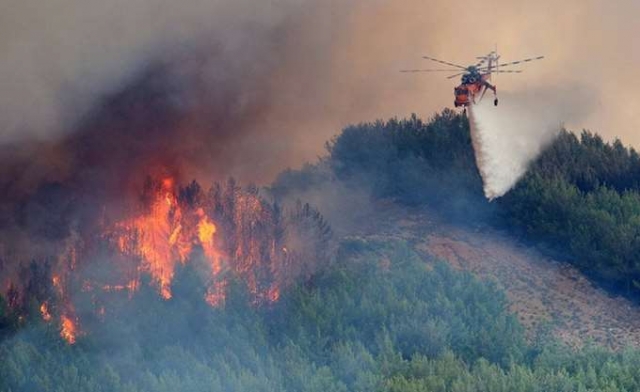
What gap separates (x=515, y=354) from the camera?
39.3m

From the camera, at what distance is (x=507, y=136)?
54594 millimetres

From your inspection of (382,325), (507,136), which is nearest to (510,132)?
(507,136)

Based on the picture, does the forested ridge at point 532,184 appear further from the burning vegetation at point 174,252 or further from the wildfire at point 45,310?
the wildfire at point 45,310

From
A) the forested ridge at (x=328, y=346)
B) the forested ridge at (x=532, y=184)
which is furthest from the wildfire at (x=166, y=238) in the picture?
the forested ridge at (x=532, y=184)

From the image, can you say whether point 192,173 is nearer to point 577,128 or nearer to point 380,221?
point 380,221

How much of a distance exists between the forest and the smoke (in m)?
0.75

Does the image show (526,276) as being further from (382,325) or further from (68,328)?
(68,328)

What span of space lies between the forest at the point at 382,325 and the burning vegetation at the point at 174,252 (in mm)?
525

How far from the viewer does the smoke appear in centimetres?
5195

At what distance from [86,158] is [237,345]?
14.5 meters

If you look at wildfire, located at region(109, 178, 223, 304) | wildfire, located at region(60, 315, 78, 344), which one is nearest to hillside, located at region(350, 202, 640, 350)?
wildfire, located at region(109, 178, 223, 304)

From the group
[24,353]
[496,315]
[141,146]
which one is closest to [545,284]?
[496,315]

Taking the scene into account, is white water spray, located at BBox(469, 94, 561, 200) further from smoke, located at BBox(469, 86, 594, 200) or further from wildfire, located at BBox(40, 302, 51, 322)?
wildfire, located at BBox(40, 302, 51, 322)

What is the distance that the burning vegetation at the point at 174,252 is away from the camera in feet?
133
